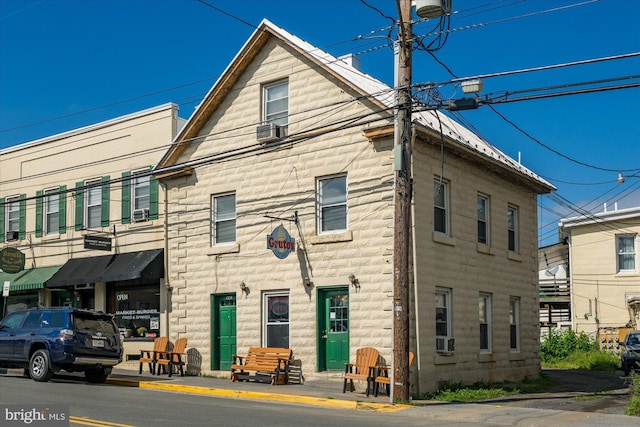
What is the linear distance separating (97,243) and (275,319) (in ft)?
22.2

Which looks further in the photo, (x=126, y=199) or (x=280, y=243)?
(x=126, y=199)

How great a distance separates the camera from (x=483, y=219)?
22891mm

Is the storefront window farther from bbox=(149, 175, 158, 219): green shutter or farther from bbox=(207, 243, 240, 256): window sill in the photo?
bbox=(207, 243, 240, 256): window sill

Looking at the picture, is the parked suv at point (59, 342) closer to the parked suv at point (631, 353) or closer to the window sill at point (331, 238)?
the window sill at point (331, 238)

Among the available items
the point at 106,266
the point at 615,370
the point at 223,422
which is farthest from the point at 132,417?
the point at 615,370

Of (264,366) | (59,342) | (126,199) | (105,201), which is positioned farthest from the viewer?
(105,201)

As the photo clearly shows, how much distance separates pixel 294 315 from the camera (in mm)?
20422

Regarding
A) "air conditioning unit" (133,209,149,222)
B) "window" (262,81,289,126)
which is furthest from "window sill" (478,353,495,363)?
"air conditioning unit" (133,209,149,222)

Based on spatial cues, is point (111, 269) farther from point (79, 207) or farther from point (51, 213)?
point (51, 213)

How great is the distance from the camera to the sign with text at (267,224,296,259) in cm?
1962

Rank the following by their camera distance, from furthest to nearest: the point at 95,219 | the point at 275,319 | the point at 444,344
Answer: the point at 95,219 → the point at 275,319 → the point at 444,344

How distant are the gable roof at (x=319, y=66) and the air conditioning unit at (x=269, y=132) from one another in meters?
1.97

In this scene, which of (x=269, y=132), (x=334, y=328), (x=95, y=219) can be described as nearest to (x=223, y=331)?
(x=334, y=328)

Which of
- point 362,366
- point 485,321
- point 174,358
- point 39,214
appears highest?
point 39,214
